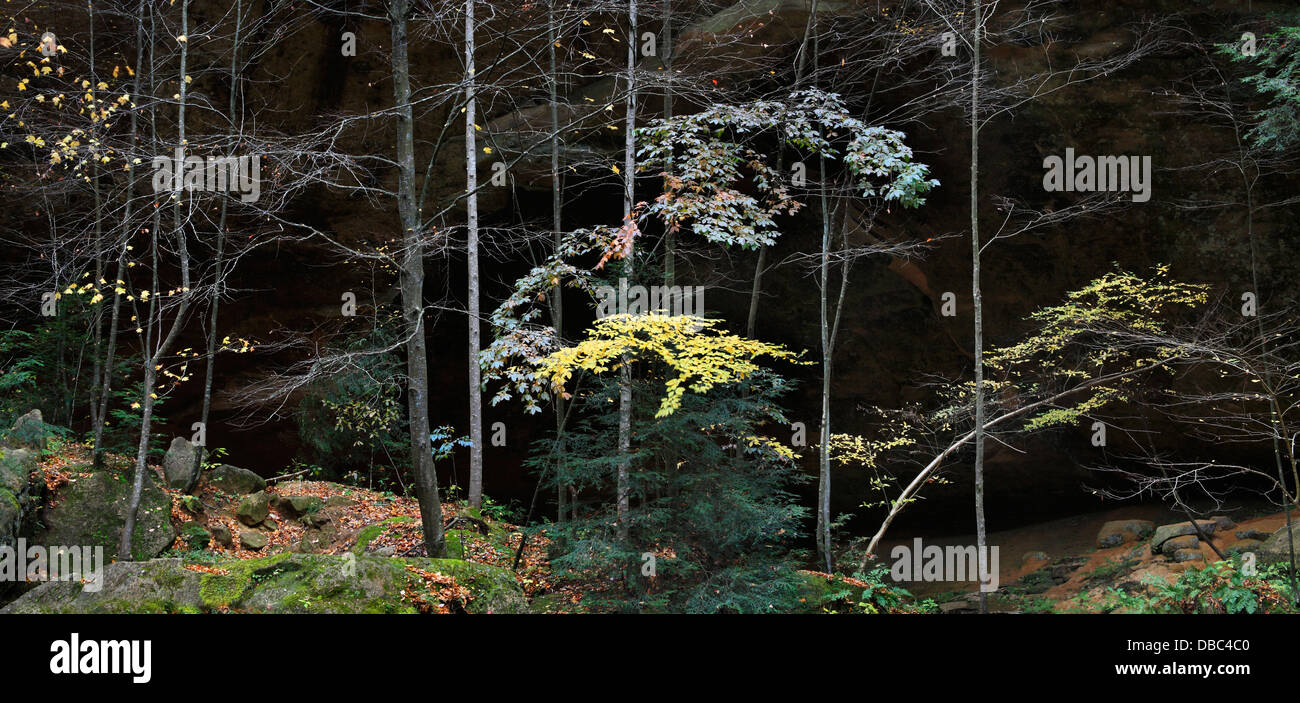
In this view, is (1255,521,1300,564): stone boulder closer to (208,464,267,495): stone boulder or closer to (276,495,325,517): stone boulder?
(276,495,325,517): stone boulder

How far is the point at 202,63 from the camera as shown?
39.7 feet

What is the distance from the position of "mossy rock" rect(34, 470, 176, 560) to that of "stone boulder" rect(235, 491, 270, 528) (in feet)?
3.45

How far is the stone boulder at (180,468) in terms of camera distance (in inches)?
403

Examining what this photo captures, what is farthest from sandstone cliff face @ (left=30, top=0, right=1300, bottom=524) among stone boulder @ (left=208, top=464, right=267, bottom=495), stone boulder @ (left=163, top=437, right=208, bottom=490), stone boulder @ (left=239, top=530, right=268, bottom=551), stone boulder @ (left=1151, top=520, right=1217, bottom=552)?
stone boulder @ (left=239, top=530, right=268, bottom=551)

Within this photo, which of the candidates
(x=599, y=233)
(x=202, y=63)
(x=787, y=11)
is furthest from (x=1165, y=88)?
(x=202, y=63)

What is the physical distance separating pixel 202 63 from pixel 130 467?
23.4 ft

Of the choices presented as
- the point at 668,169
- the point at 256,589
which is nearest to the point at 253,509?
the point at 256,589

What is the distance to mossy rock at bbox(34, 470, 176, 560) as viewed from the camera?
336 inches

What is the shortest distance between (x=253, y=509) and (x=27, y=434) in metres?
2.87

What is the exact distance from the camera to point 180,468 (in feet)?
33.9

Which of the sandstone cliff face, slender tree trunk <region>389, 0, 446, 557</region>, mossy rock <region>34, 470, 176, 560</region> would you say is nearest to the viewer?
slender tree trunk <region>389, 0, 446, 557</region>

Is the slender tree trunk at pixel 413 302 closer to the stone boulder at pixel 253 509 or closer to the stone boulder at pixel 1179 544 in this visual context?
the stone boulder at pixel 253 509
